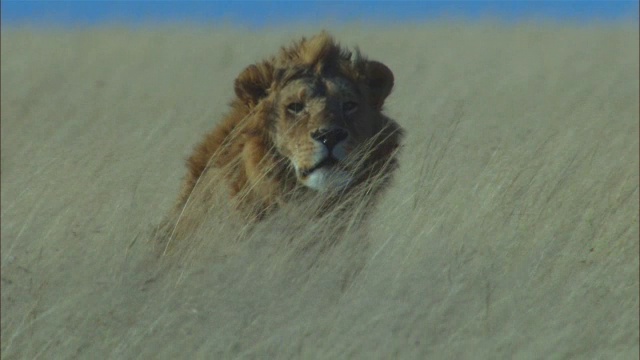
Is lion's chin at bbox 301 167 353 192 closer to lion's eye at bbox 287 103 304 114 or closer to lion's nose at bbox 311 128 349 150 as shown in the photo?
lion's nose at bbox 311 128 349 150

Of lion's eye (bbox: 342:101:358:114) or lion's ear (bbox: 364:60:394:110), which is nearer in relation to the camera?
lion's eye (bbox: 342:101:358:114)

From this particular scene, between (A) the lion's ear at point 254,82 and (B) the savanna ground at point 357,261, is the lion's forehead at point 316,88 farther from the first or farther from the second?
(B) the savanna ground at point 357,261

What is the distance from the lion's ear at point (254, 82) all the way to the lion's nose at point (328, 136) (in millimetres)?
507

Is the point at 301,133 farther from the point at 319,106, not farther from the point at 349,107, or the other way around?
the point at 349,107

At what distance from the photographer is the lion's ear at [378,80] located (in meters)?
6.38

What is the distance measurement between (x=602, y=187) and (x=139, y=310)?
2.91 m

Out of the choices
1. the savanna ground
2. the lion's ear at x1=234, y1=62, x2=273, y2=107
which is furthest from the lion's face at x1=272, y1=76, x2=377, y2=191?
the savanna ground

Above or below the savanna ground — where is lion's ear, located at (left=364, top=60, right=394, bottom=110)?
above

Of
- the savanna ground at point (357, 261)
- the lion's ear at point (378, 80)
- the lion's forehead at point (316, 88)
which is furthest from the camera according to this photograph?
the lion's ear at point (378, 80)

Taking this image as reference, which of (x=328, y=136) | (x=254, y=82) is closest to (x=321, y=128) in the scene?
(x=328, y=136)

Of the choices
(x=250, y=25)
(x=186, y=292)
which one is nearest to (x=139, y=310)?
(x=186, y=292)

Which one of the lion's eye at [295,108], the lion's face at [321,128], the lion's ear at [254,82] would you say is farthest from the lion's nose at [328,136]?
the lion's ear at [254,82]

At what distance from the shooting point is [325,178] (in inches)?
234

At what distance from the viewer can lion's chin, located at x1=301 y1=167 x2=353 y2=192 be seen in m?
5.94
